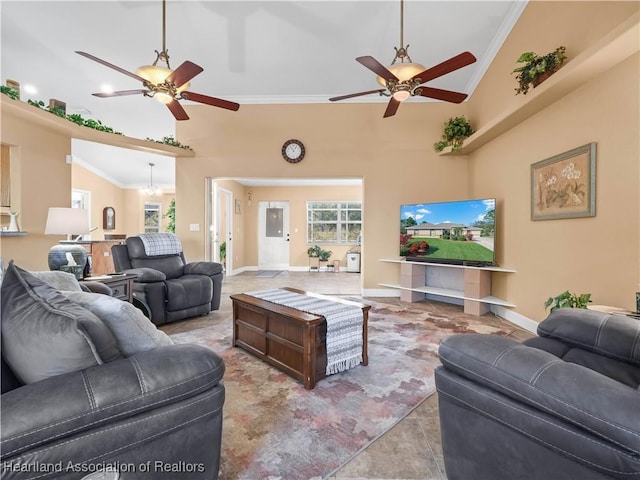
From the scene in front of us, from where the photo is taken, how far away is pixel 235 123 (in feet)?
17.9

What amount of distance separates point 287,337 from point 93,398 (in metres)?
1.55

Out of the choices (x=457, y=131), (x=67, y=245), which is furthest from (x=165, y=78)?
(x=457, y=131)

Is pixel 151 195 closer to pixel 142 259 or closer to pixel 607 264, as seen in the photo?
pixel 142 259

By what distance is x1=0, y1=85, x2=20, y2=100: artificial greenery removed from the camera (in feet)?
10.8

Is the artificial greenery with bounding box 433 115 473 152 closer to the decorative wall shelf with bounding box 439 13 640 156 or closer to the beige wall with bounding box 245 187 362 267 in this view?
the decorative wall shelf with bounding box 439 13 640 156

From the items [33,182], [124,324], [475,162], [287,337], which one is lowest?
[287,337]

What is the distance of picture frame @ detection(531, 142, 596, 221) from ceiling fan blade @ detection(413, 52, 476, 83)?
1284mm

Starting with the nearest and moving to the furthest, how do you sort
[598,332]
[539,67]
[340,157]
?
[598,332], [539,67], [340,157]

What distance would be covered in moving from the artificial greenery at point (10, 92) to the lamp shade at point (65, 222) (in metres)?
1.45

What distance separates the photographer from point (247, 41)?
160 inches

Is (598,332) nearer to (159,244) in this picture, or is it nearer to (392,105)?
(392,105)

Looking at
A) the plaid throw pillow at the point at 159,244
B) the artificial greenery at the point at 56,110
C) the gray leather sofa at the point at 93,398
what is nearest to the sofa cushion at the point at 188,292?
the plaid throw pillow at the point at 159,244

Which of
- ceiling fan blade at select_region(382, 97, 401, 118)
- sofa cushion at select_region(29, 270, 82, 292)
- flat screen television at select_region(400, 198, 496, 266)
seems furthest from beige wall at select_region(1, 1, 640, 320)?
sofa cushion at select_region(29, 270, 82, 292)

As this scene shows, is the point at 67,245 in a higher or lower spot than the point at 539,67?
lower
